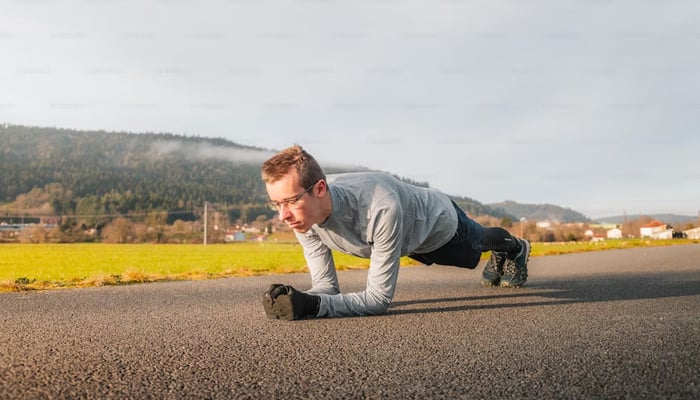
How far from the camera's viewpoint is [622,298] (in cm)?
444

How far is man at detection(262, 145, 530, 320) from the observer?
2850 millimetres

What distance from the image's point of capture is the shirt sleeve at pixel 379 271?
3.02 meters

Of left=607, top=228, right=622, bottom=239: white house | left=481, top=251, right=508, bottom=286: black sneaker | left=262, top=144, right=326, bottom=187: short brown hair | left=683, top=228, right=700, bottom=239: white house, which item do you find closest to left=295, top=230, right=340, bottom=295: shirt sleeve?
left=262, top=144, right=326, bottom=187: short brown hair

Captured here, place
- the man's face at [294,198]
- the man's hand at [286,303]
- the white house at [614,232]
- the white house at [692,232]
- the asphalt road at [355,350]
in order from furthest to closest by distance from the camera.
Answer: the white house at [614,232] → the white house at [692,232] → the man's hand at [286,303] → the man's face at [294,198] → the asphalt road at [355,350]

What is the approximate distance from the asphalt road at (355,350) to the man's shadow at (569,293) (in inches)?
2.3

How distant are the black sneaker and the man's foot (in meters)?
0.05

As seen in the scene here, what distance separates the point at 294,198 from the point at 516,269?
3.01 metres

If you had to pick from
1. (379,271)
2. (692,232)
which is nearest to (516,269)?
(379,271)

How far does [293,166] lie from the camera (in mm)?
2807

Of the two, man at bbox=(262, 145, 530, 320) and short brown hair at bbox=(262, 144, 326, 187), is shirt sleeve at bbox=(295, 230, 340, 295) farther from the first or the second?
short brown hair at bbox=(262, 144, 326, 187)

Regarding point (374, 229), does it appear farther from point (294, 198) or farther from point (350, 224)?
point (294, 198)

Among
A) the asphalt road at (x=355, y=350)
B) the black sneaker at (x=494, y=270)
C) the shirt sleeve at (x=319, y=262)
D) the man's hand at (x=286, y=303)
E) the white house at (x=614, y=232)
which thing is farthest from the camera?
the white house at (x=614, y=232)

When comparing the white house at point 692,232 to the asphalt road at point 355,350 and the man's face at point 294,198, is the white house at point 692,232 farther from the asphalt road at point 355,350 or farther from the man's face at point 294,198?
the man's face at point 294,198

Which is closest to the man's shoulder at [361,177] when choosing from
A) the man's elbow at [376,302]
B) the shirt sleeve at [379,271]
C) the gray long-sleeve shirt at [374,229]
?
the gray long-sleeve shirt at [374,229]
